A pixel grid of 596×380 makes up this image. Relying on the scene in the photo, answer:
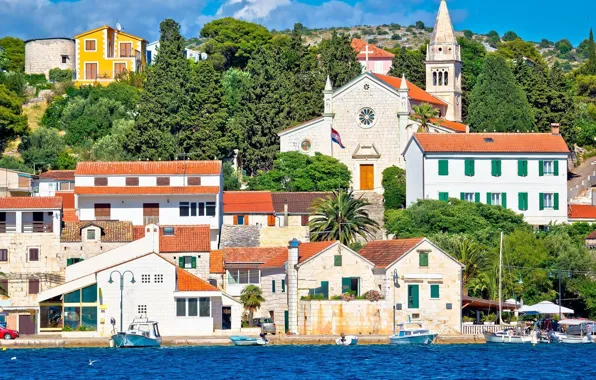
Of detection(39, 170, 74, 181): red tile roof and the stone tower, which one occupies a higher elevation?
the stone tower

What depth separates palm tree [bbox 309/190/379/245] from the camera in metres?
86.9

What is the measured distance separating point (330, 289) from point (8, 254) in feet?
62.1

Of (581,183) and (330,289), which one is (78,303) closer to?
(330,289)

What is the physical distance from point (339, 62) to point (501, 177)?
23599mm

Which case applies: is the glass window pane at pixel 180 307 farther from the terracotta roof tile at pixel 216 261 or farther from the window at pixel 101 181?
the window at pixel 101 181

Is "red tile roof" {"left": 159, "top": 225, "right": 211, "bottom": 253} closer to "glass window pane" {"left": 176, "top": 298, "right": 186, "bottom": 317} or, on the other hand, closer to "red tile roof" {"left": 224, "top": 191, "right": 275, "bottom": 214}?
"glass window pane" {"left": 176, "top": 298, "right": 186, "bottom": 317}

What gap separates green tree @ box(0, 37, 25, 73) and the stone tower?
3937 centimetres

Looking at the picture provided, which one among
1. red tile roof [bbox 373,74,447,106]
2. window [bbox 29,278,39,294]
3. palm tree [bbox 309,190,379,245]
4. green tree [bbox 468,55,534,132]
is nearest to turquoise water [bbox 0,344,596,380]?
window [bbox 29,278,39,294]

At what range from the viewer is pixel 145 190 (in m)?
89.2

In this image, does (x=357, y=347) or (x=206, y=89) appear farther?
(x=206, y=89)

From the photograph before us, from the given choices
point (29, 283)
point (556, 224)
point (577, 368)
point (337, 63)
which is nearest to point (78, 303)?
point (29, 283)

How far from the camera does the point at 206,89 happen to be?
107m

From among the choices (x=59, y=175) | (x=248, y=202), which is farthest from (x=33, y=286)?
(x=59, y=175)

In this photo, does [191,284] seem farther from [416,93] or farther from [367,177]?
[416,93]
